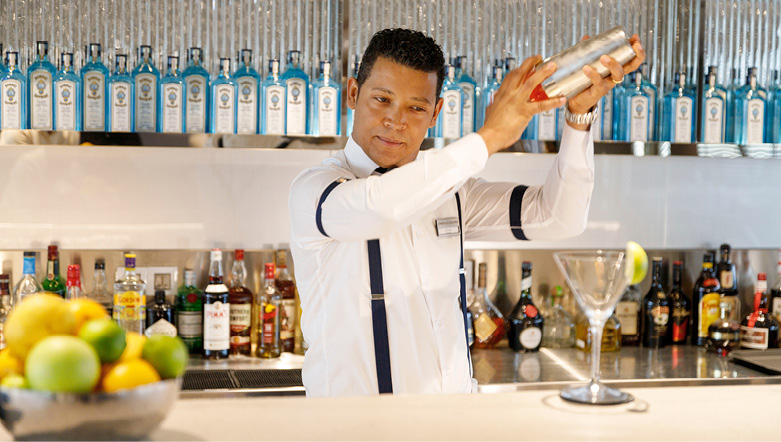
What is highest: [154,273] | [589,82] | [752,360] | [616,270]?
[589,82]

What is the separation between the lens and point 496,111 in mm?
1348

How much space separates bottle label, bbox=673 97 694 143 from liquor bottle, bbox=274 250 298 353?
1336 mm

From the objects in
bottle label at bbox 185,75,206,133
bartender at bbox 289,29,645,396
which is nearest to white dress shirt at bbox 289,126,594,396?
bartender at bbox 289,29,645,396

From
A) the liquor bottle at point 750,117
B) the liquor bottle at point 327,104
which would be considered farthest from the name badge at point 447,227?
the liquor bottle at point 750,117

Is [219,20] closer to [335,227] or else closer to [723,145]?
[335,227]

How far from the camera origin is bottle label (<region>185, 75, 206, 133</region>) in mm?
2348

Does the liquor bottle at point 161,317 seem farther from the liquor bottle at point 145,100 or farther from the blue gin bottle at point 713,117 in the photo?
the blue gin bottle at point 713,117

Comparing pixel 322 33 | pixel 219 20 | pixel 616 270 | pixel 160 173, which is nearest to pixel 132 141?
pixel 160 173

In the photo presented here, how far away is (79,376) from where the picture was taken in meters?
0.70

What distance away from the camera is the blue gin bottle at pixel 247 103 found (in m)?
2.37

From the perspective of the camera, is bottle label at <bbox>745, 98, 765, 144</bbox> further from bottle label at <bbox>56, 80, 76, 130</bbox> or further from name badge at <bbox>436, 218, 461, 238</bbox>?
bottle label at <bbox>56, 80, 76, 130</bbox>

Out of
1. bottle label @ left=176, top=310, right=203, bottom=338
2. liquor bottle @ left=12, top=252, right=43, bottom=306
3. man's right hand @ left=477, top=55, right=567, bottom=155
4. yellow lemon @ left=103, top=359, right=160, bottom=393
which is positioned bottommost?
bottle label @ left=176, top=310, right=203, bottom=338

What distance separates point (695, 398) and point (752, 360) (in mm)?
1570

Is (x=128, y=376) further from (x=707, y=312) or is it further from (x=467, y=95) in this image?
(x=707, y=312)
